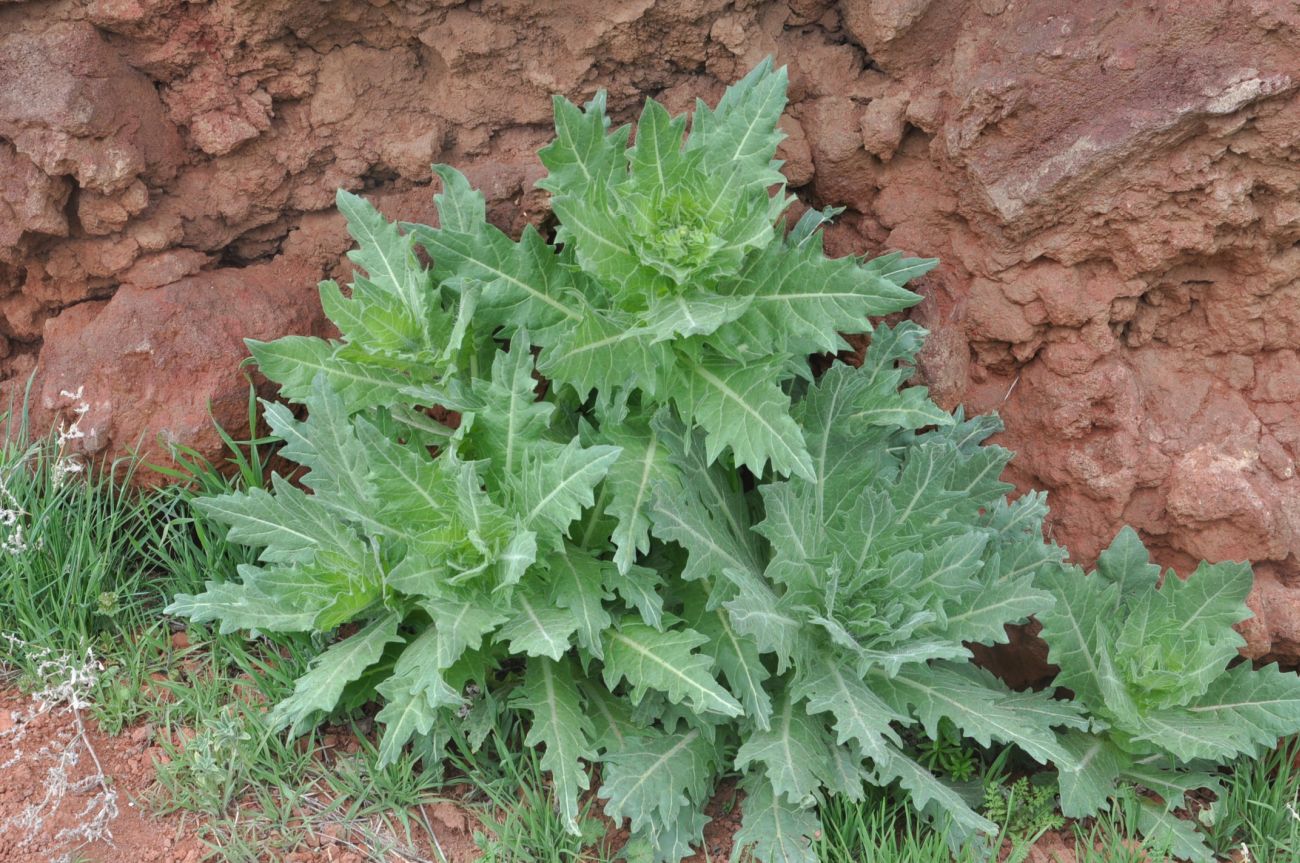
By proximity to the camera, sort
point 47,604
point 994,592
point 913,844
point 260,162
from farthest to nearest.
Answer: point 260,162 → point 47,604 → point 994,592 → point 913,844

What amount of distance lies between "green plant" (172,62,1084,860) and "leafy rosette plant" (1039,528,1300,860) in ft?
0.44

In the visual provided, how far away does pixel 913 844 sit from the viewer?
2.79m

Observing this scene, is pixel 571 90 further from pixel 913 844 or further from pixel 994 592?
pixel 913 844

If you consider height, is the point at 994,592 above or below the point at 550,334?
below

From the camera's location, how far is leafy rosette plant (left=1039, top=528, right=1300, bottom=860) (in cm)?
293

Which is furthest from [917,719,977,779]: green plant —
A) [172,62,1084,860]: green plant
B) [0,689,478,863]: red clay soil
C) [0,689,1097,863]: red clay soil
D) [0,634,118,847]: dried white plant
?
[0,634,118,847]: dried white plant

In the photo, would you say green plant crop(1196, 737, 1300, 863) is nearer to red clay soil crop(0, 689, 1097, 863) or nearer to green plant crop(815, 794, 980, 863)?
red clay soil crop(0, 689, 1097, 863)

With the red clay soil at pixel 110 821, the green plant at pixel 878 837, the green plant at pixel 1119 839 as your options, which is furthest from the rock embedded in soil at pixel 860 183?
the green plant at pixel 878 837

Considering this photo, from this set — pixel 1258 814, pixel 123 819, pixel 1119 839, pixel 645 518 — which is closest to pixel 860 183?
pixel 645 518

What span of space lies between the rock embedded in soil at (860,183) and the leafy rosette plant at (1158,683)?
0.66 ft

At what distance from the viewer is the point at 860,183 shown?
3.45 meters

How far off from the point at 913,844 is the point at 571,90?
92.4 inches

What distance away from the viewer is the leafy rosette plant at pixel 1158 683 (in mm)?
2932

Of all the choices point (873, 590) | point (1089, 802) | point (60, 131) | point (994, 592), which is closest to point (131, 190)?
point (60, 131)
